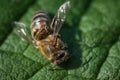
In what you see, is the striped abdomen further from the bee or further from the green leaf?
the green leaf

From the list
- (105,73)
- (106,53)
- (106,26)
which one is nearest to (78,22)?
(106,26)

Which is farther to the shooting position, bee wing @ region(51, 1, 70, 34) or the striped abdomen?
bee wing @ region(51, 1, 70, 34)

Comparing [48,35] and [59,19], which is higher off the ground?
[59,19]

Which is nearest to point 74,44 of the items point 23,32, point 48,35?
point 48,35

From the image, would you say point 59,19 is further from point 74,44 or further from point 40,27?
point 74,44

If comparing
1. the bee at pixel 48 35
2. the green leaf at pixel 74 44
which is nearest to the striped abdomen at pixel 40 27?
the bee at pixel 48 35

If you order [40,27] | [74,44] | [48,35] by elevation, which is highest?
[40,27]

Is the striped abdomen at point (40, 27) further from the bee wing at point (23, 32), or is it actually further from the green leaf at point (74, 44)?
the green leaf at point (74, 44)

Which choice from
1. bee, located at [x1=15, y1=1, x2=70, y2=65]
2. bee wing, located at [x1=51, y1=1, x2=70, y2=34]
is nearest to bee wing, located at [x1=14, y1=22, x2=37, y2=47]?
bee, located at [x1=15, y1=1, x2=70, y2=65]
